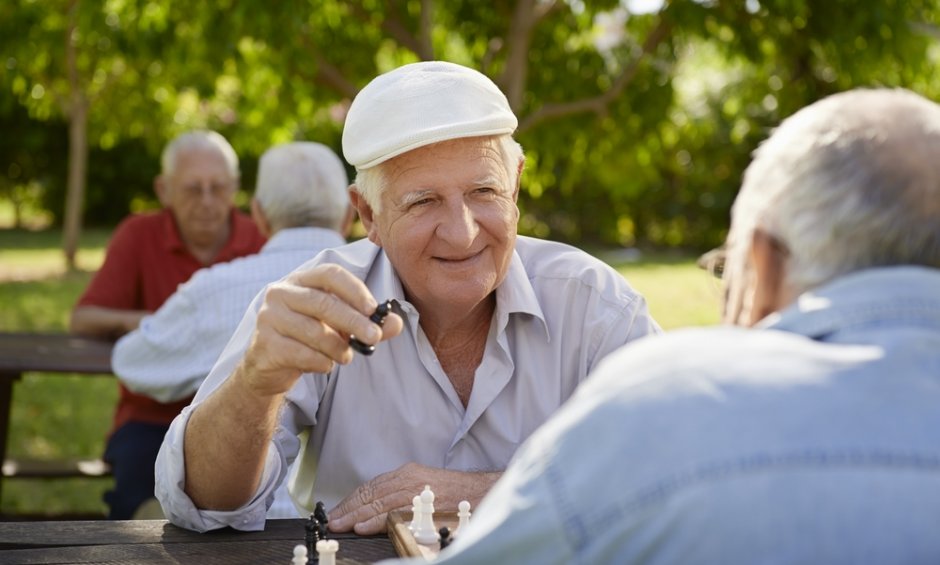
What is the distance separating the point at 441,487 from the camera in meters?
2.51

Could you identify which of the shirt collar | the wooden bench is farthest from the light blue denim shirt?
the wooden bench

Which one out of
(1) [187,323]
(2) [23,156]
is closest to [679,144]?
(2) [23,156]

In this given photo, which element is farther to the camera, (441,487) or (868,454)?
(441,487)

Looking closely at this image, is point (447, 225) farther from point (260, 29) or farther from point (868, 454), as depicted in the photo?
point (260, 29)

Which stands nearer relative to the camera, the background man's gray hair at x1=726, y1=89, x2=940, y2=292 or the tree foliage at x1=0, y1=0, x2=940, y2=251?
the background man's gray hair at x1=726, y1=89, x2=940, y2=292

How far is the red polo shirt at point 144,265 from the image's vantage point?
19.2ft

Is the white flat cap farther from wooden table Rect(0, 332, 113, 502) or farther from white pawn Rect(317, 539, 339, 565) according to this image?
wooden table Rect(0, 332, 113, 502)

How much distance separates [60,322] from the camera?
12.9 meters

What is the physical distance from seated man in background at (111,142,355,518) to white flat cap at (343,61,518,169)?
1795 mm

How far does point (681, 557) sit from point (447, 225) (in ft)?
5.20

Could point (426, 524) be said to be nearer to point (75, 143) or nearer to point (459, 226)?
point (459, 226)

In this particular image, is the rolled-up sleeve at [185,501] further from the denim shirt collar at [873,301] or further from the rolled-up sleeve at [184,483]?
the denim shirt collar at [873,301]

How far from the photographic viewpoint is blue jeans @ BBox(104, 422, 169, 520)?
5133 mm

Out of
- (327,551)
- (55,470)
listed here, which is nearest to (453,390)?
(327,551)
